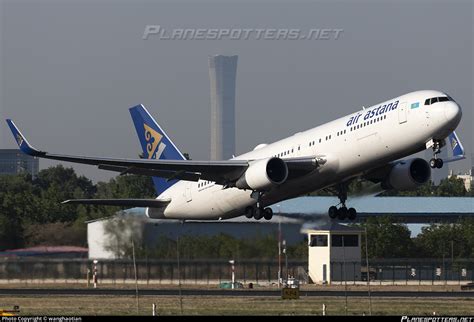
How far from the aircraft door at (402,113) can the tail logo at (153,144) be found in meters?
19.1

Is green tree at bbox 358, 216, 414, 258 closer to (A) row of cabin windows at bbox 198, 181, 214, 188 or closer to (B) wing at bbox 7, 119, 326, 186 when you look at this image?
(A) row of cabin windows at bbox 198, 181, 214, 188

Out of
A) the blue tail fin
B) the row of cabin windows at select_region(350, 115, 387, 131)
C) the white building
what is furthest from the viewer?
the white building

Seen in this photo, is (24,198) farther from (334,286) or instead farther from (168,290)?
(334,286)

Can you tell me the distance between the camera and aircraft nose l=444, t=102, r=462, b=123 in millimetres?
49438

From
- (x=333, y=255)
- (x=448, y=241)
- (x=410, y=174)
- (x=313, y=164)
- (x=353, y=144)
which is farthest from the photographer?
(x=448, y=241)

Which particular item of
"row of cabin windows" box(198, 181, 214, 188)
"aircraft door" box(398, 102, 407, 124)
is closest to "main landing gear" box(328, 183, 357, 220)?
"row of cabin windows" box(198, 181, 214, 188)

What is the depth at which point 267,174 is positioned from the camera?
53.8 m

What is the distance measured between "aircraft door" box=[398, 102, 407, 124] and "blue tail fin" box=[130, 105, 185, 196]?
17.6m

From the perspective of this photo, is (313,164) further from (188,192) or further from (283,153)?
(188,192)

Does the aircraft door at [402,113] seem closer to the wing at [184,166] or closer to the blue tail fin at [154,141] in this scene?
the wing at [184,166]

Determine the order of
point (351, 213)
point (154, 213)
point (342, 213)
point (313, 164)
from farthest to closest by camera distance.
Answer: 1. point (154, 213)
2. point (351, 213)
3. point (342, 213)
4. point (313, 164)

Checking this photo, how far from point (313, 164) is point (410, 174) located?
608cm

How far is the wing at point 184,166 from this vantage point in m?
53.2

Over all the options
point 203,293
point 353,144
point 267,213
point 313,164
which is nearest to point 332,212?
point 267,213
